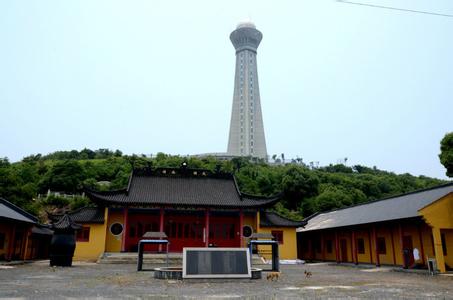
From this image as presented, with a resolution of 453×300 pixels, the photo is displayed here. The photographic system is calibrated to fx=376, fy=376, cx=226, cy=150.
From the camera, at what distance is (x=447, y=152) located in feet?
84.5

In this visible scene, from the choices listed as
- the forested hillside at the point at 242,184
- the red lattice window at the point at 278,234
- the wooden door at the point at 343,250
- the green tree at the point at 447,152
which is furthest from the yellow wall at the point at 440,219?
the forested hillside at the point at 242,184

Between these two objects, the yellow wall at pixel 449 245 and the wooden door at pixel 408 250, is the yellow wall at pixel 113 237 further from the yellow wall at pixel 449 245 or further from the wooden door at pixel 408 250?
the yellow wall at pixel 449 245

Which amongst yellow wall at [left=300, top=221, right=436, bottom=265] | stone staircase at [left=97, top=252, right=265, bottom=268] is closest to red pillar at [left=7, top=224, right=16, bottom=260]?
stone staircase at [left=97, top=252, right=265, bottom=268]

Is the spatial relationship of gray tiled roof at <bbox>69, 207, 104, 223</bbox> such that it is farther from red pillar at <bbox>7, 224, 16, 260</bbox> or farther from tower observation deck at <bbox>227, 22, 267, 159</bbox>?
tower observation deck at <bbox>227, 22, 267, 159</bbox>

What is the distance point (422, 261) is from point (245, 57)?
114011mm

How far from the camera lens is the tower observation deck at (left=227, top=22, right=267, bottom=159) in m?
116

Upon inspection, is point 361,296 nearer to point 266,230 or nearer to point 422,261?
point 422,261

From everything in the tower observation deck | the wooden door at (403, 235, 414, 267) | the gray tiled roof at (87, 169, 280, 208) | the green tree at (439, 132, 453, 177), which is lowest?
the wooden door at (403, 235, 414, 267)

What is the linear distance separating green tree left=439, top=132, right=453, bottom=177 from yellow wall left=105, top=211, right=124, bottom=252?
23187 millimetres

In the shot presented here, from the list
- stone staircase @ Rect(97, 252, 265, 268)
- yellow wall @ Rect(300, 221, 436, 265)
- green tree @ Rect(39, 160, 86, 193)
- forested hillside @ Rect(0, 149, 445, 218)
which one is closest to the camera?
yellow wall @ Rect(300, 221, 436, 265)

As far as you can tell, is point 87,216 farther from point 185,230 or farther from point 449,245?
point 449,245

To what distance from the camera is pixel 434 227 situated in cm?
1736

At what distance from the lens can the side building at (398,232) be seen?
17.6m

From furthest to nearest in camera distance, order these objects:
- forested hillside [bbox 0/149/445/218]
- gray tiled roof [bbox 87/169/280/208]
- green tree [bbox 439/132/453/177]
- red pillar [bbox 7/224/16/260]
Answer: forested hillside [bbox 0/149/445/218] → gray tiled roof [bbox 87/169/280/208] → green tree [bbox 439/132/453/177] → red pillar [bbox 7/224/16/260]
